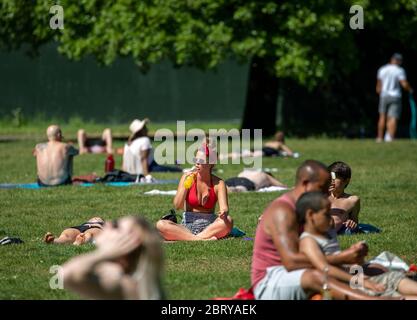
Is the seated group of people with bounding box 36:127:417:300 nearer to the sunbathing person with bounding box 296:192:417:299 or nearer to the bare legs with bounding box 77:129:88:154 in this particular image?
the sunbathing person with bounding box 296:192:417:299

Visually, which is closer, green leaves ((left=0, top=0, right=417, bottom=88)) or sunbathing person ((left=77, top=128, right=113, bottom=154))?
sunbathing person ((left=77, top=128, right=113, bottom=154))

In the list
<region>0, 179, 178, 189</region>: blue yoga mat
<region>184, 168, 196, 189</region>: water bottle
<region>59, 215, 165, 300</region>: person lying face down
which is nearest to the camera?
<region>59, 215, 165, 300</region>: person lying face down

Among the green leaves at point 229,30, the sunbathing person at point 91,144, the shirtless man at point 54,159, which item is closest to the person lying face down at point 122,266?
the shirtless man at point 54,159

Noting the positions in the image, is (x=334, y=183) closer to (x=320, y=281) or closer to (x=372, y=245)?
(x=372, y=245)

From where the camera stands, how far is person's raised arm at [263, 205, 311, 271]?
8719 mm

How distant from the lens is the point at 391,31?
32781mm

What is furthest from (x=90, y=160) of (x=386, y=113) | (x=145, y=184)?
(x=386, y=113)

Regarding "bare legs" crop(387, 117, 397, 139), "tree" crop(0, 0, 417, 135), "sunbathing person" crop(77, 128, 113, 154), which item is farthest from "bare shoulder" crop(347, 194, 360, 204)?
"bare legs" crop(387, 117, 397, 139)

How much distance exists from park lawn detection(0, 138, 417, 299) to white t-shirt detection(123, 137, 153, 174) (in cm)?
60

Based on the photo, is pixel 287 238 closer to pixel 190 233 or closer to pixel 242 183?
pixel 190 233

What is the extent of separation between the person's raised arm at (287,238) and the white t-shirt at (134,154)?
1208 centimetres

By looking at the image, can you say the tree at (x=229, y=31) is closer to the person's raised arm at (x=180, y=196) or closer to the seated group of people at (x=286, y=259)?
the person's raised arm at (x=180, y=196)

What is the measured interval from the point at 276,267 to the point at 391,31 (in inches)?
972

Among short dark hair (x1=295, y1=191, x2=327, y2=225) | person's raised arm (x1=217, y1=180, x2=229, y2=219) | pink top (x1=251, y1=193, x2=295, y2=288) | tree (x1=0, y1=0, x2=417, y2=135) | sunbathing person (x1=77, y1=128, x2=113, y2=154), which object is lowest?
sunbathing person (x1=77, y1=128, x2=113, y2=154)
